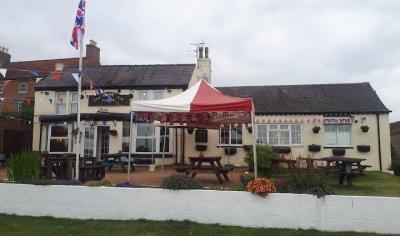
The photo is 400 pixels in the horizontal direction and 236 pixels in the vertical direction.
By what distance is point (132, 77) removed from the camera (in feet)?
66.0

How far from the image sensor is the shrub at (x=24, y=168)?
27.7 feet

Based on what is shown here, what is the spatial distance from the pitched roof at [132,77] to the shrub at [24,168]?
1076cm

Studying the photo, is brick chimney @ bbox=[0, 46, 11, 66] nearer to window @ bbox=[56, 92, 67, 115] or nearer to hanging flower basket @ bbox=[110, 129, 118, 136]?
window @ bbox=[56, 92, 67, 115]

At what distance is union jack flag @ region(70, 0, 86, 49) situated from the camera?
33.3 ft

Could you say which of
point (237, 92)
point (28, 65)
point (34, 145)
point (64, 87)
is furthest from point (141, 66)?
point (28, 65)

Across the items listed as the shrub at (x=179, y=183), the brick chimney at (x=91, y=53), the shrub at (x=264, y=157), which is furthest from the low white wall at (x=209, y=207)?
the brick chimney at (x=91, y=53)

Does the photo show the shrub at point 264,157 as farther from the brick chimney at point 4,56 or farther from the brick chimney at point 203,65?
the brick chimney at point 4,56

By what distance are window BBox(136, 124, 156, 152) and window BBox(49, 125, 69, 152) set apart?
3802 mm

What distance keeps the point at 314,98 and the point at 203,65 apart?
21.6 feet

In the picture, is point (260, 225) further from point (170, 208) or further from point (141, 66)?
point (141, 66)

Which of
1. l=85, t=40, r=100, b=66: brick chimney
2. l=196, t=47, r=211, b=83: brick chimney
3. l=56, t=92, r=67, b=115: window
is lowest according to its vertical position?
l=56, t=92, r=67, b=115: window

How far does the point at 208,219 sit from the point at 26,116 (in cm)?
2061

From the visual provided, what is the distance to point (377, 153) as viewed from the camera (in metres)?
17.7

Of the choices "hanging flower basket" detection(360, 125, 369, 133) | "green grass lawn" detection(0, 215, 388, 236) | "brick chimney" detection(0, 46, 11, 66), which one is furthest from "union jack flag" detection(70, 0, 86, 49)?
"brick chimney" detection(0, 46, 11, 66)
